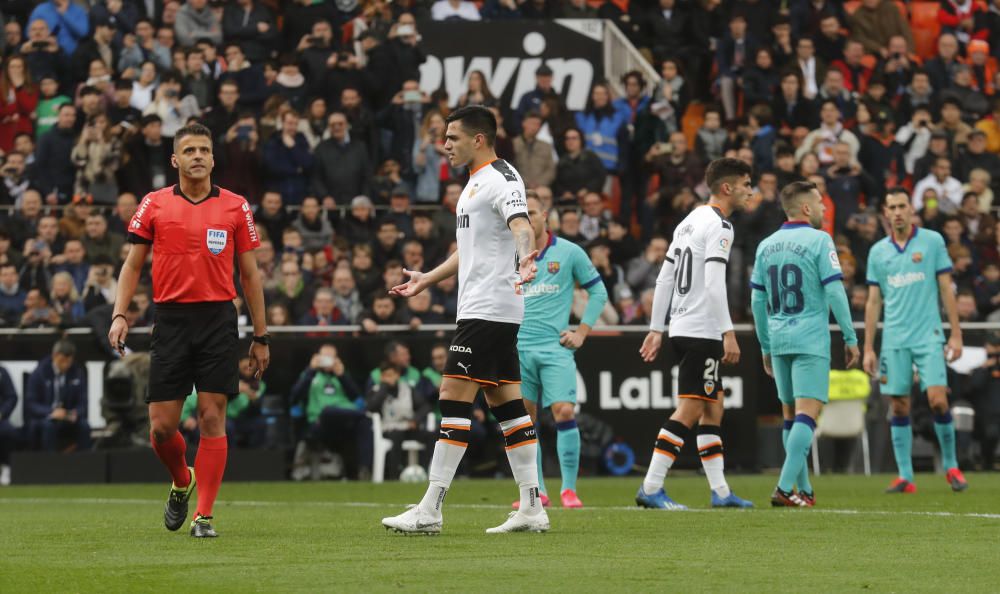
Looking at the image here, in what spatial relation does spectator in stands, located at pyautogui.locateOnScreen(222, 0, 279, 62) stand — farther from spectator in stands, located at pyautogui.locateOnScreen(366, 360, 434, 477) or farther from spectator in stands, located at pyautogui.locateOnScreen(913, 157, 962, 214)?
spectator in stands, located at pyautogui.locateOnScreen(913, 157, 962, 214)

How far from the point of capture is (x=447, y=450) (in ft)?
31.2

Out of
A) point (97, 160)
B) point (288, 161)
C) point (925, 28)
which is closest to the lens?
point (97, 160)

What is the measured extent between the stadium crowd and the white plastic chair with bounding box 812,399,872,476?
1354mm

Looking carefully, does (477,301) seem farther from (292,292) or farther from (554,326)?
(292,292)

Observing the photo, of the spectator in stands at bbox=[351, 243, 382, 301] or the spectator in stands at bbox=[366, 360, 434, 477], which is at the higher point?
the spectator in stands at bbox=[351, 243, 382, 301]

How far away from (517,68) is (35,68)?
7.08 m

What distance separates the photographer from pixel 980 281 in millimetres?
21875

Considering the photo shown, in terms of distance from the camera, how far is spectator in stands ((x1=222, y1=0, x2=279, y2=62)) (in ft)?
81.0

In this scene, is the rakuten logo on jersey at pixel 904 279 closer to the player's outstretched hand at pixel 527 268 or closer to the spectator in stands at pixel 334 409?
the spectator in stands at pixel 334 409

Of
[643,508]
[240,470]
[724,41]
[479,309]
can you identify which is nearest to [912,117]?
[724,41]

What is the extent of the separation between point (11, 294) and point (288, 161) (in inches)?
169

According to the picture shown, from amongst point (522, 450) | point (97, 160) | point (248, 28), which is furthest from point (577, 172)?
point (522, 450)

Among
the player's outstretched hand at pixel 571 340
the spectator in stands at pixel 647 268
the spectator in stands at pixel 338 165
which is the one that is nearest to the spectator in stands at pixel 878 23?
the spectator in stands at pixel 647 268

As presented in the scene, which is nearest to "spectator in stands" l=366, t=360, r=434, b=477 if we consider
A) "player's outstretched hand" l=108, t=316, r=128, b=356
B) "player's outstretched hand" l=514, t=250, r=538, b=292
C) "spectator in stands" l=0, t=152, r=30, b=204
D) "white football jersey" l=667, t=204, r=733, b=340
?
"spectator in stands" l=0, t=152, r=30, b=204
